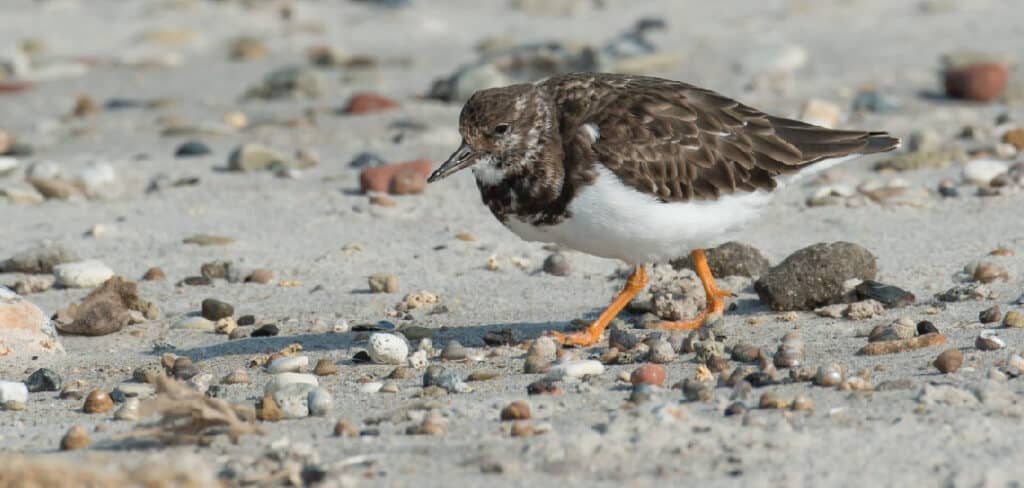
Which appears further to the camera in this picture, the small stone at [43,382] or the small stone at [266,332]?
the small stone at [266,332]

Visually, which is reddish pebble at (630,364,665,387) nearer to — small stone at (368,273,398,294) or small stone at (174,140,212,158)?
small stone at (368,273,398,294)

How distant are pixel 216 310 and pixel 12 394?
137cm

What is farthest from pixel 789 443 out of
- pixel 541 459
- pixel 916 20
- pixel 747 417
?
pixel 916 20

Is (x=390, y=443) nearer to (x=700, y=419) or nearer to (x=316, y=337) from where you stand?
(x=700, y=419)

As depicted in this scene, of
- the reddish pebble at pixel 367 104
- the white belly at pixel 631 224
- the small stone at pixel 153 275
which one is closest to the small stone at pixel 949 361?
the white belly at pixel 631 224

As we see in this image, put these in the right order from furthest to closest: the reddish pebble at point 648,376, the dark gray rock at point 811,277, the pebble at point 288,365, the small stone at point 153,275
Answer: the small stone at point 153,275
the dark gray rock at point 811,277
the pebble at point 288,365
the reddish pebble at point 648,376

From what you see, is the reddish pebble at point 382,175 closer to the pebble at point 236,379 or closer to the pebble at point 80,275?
the pebble at point 80,275

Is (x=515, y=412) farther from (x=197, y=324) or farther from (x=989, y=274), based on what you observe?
(x=989, y=274)

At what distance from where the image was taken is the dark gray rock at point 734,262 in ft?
22.1

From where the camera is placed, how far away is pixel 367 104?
1051cm

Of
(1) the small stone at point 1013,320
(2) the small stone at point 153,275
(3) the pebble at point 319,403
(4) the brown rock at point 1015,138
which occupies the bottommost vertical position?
(3) the pebble at point 319,403

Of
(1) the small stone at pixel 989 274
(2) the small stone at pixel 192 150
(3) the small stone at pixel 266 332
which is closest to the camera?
(3) the small stone at pixel 266 332

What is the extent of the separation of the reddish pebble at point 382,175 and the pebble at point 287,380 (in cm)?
302

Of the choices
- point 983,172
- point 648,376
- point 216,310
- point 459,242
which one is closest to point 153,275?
point 216,310
